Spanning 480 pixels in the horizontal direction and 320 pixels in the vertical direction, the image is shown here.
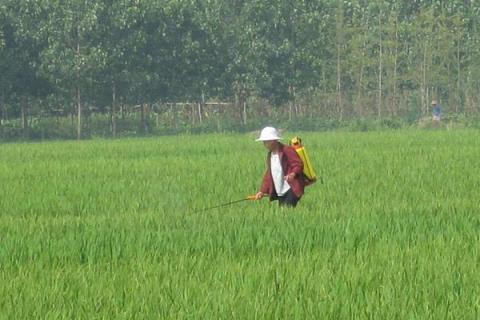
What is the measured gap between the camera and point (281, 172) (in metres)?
10.7

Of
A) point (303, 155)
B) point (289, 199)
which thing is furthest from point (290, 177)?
point (289, 199)

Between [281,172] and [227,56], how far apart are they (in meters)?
44.9

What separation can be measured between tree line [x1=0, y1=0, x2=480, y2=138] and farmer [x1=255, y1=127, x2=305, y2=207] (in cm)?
3667

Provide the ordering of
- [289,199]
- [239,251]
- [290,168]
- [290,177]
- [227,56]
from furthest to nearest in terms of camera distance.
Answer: [227,56] → [289,199] → [290,168] → [290,177] → [239,251]

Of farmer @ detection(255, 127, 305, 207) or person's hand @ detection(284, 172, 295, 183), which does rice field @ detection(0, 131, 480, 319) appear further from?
person's hand @ detection(284, 172, 295, 183)

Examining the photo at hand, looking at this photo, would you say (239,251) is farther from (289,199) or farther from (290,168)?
(289,199)

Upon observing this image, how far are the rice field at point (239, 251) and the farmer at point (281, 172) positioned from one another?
17 centimetres

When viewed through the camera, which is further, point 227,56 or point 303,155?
point 227,56

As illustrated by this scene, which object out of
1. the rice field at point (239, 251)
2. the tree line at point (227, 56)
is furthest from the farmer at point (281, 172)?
the tree line at point (227, 56)

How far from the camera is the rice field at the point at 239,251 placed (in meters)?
5.91

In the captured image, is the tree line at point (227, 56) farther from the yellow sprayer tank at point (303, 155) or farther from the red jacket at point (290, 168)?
the yellow sprayer tank at point (303, 155)

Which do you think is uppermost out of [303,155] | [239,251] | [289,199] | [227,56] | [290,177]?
[227,56]

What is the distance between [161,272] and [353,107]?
62.8 m

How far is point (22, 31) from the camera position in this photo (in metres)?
47.9
